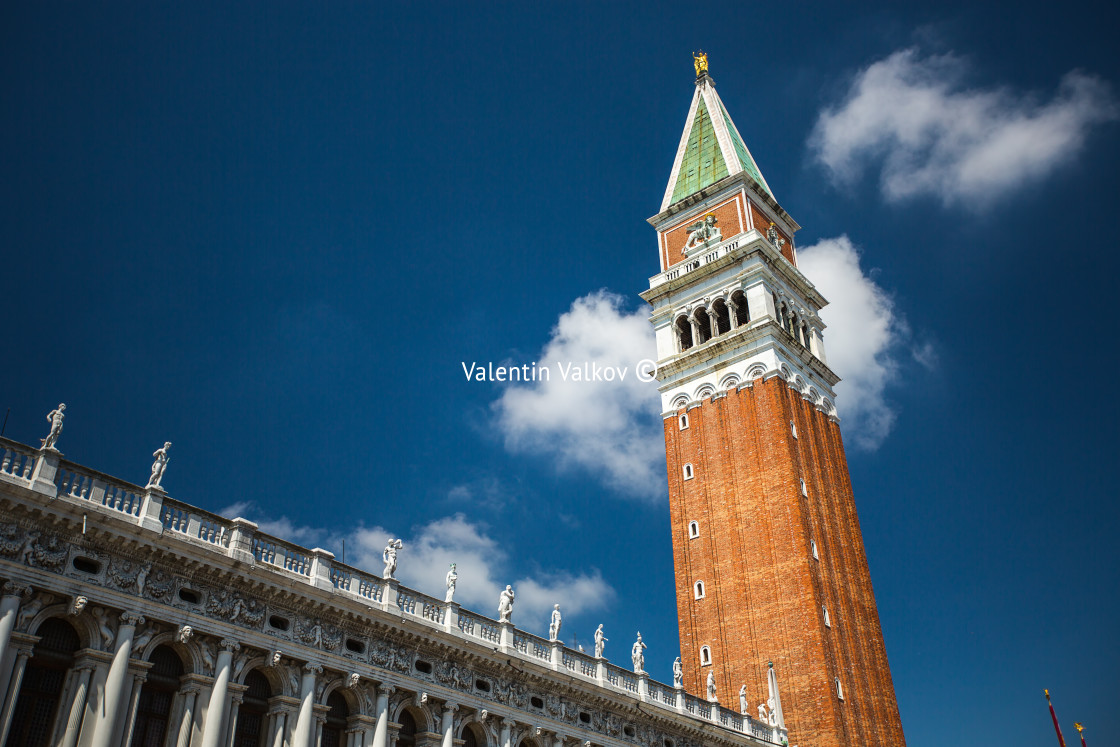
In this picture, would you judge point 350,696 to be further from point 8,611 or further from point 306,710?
point 8,611

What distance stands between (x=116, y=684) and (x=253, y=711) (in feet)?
14.5

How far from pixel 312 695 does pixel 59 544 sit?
325 inches

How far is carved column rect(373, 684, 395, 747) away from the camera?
2839 centimetres

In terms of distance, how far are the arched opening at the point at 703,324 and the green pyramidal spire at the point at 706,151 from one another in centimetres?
1027

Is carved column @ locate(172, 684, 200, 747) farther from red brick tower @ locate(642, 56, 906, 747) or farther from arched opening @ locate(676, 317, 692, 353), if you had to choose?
arched opening @ locate(676, 317, 692, 353)

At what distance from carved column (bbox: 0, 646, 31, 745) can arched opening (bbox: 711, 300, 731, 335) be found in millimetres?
49672

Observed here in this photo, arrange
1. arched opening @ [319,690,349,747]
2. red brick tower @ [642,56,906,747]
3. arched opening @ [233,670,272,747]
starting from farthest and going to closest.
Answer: red brick tower @ [642,56,906,747] → arched opening @ [319,690,349,747] → arched opening @ [233,670,272,747]

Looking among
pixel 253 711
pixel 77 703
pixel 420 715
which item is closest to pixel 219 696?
pixel 253 711

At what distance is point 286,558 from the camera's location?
28.0 metres

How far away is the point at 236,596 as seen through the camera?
26.2 meters

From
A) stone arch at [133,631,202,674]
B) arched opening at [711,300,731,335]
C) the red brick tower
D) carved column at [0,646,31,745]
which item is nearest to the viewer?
carved column at [0,646,31,745]

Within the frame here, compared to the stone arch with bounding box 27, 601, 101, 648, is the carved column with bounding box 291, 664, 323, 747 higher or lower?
lower

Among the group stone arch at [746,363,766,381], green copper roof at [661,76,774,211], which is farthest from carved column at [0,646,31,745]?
green copper roof at [661,76,774,211]

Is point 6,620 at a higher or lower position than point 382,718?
higher
